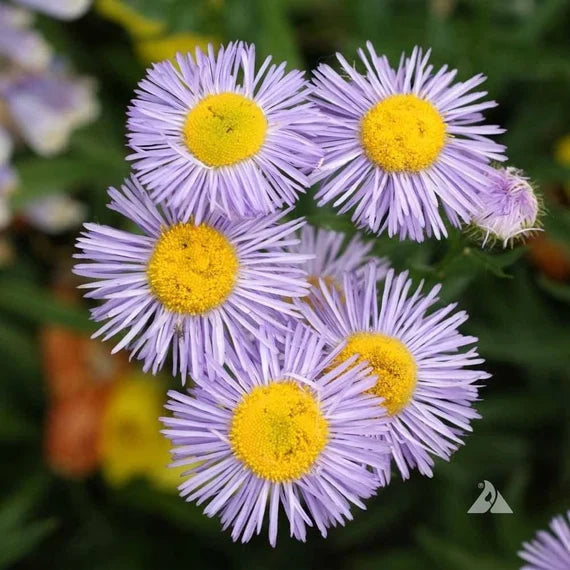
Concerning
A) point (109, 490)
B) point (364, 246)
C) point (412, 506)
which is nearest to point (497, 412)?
point (412, 506)

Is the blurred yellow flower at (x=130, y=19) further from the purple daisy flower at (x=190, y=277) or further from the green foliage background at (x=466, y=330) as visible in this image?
the purple daisy flower at (x=190, y=277)

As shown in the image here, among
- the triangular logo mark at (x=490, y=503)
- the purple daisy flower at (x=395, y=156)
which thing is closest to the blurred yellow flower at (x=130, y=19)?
the purple daisy flower at (x=395, y=156)

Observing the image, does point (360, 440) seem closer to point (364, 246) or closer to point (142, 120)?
point (364, 246)

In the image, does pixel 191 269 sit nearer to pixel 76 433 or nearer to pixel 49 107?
pixel 76 433

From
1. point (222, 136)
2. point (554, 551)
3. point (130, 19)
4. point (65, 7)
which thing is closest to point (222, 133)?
point (222, 136)

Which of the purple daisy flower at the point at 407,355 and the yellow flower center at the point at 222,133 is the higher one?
the yellow flower center at the point at 222,133
